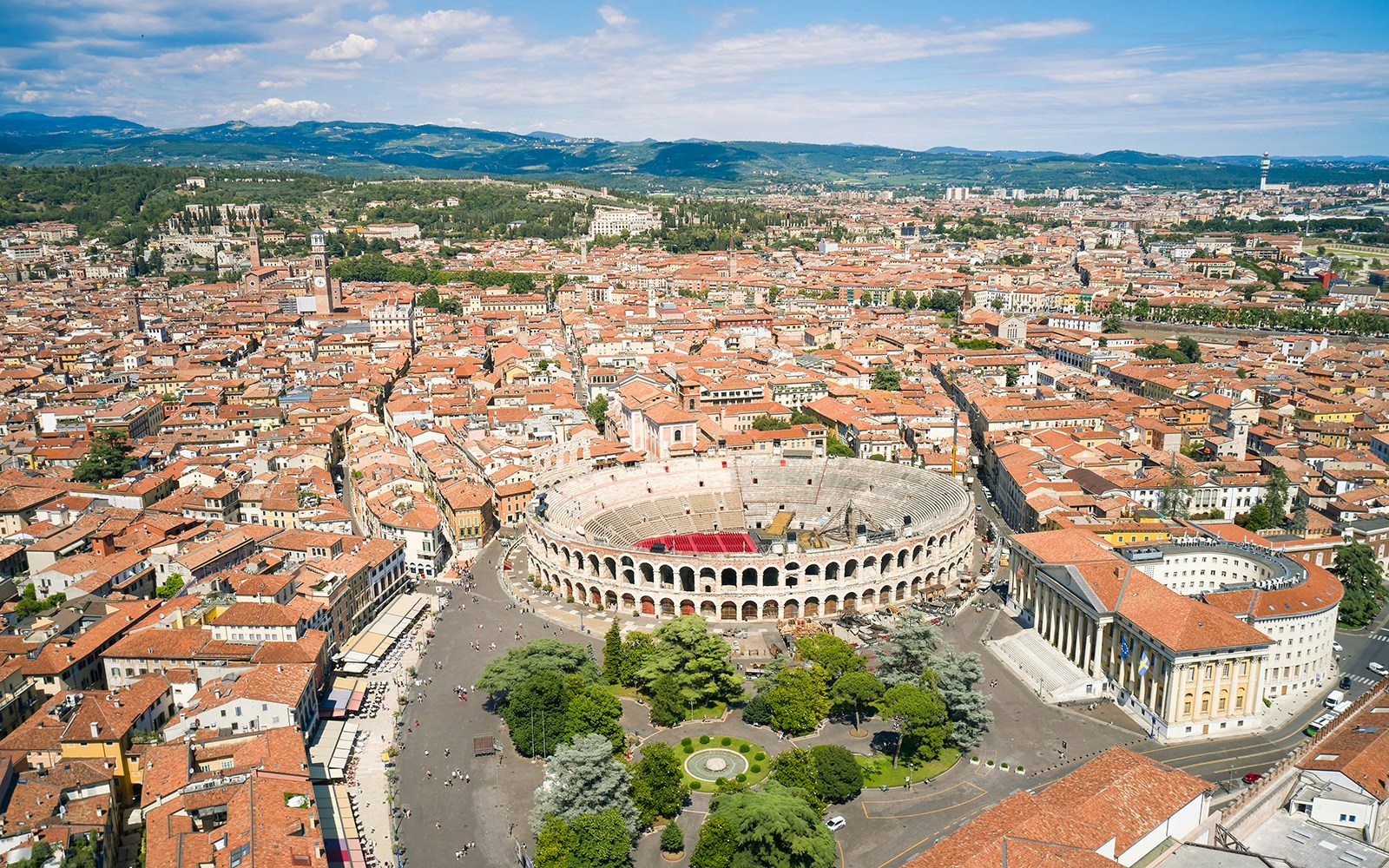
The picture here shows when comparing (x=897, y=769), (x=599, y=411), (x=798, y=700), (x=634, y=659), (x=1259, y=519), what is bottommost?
(x=897, y=769)

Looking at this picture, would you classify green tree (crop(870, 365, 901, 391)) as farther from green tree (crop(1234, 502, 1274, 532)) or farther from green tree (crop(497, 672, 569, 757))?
green tree (crop(497, 672, 569, 757))

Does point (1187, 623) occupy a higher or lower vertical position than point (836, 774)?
higher

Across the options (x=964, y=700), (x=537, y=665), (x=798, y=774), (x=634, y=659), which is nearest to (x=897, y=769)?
(x=964, y=700)

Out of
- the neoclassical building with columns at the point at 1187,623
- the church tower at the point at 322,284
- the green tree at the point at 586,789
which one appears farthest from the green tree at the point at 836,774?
the church tower at the point at 322,284

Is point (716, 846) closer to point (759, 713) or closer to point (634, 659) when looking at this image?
point (759, 713)

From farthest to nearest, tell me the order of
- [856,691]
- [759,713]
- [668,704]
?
[668,704], [759,713], [856,691]

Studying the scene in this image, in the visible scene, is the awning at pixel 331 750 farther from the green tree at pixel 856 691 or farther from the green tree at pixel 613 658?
the green tree at pixel 856 691

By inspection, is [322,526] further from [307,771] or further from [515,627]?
[307,771]
